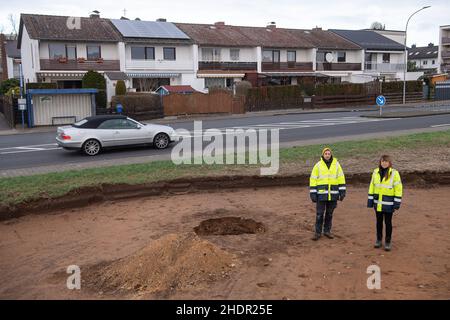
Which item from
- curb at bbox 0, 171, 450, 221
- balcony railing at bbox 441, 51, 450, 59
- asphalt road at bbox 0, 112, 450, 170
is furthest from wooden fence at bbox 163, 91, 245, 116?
balcony railing at bbox 441, 51, 450, 59

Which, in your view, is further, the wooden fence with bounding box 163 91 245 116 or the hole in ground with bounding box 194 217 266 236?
the wooden fence with bounding box 163 91 245 116

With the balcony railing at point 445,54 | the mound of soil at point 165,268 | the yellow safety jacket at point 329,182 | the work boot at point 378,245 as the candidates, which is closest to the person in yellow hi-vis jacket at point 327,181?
the yellow safety jacket at point 329,182

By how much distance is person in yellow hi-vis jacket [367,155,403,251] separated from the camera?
25.0ft

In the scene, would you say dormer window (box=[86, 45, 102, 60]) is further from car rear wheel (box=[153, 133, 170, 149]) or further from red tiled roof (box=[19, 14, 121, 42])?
car rear wheel (box=[153, 133, 170, 149])

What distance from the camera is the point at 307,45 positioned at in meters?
53.5

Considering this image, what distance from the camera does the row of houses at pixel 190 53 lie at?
138 ft

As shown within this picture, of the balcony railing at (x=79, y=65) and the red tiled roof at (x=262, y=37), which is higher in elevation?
the red tiled roof at (x=262, y=37)

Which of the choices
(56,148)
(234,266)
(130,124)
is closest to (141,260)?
(234,266)

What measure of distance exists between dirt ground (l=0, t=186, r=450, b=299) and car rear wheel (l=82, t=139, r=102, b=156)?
689cm

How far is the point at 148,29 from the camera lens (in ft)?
153

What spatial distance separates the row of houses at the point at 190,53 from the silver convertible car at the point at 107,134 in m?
23.5

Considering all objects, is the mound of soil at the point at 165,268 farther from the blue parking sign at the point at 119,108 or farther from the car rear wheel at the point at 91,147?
the blue parking sign at the point at 119,108

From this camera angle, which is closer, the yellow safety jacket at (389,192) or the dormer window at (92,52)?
the yellow safety jacket at (389,192)

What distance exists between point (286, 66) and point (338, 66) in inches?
291
